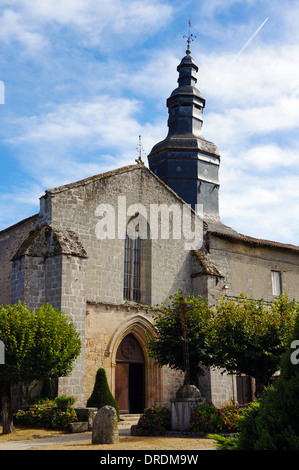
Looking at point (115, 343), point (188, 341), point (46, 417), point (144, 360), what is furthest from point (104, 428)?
point (144, 360)

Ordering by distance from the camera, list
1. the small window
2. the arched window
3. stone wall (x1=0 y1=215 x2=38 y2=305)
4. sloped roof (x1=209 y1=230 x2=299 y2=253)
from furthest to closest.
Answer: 1. the small window
2. sloped roof (x1=209 y1=230 x2=299 y2=253)
3. the arched window
4. stone wall (x1=0 y1=215 x2=38 y2=305)

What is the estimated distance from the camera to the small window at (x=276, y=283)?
25.3 metres

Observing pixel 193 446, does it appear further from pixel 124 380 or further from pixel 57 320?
pixel 124 380

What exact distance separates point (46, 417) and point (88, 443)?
4.19m

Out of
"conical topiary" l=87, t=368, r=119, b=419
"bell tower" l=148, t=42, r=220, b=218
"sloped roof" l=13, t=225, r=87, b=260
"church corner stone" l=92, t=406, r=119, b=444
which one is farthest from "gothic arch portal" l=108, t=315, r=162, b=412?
"bell tower" l=148, t=42, r=220, b=218

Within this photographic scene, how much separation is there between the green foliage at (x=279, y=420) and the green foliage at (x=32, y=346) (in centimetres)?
820

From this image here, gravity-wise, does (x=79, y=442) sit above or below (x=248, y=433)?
below

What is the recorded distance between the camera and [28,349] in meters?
13.8

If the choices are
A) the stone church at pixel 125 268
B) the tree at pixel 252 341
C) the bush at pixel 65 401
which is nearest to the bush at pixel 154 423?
the bush at pixel 65 401

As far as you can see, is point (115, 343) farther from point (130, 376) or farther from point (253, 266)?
point (253, 266)

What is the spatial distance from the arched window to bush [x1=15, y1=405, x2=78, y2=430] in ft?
20.2

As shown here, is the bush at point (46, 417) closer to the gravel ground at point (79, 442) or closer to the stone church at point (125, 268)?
the gravel ground at point (79, 442)

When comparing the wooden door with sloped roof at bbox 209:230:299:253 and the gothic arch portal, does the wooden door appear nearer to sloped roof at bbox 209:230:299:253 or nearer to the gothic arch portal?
the gothic arch portal

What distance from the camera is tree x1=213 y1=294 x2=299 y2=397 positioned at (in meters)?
16.4
